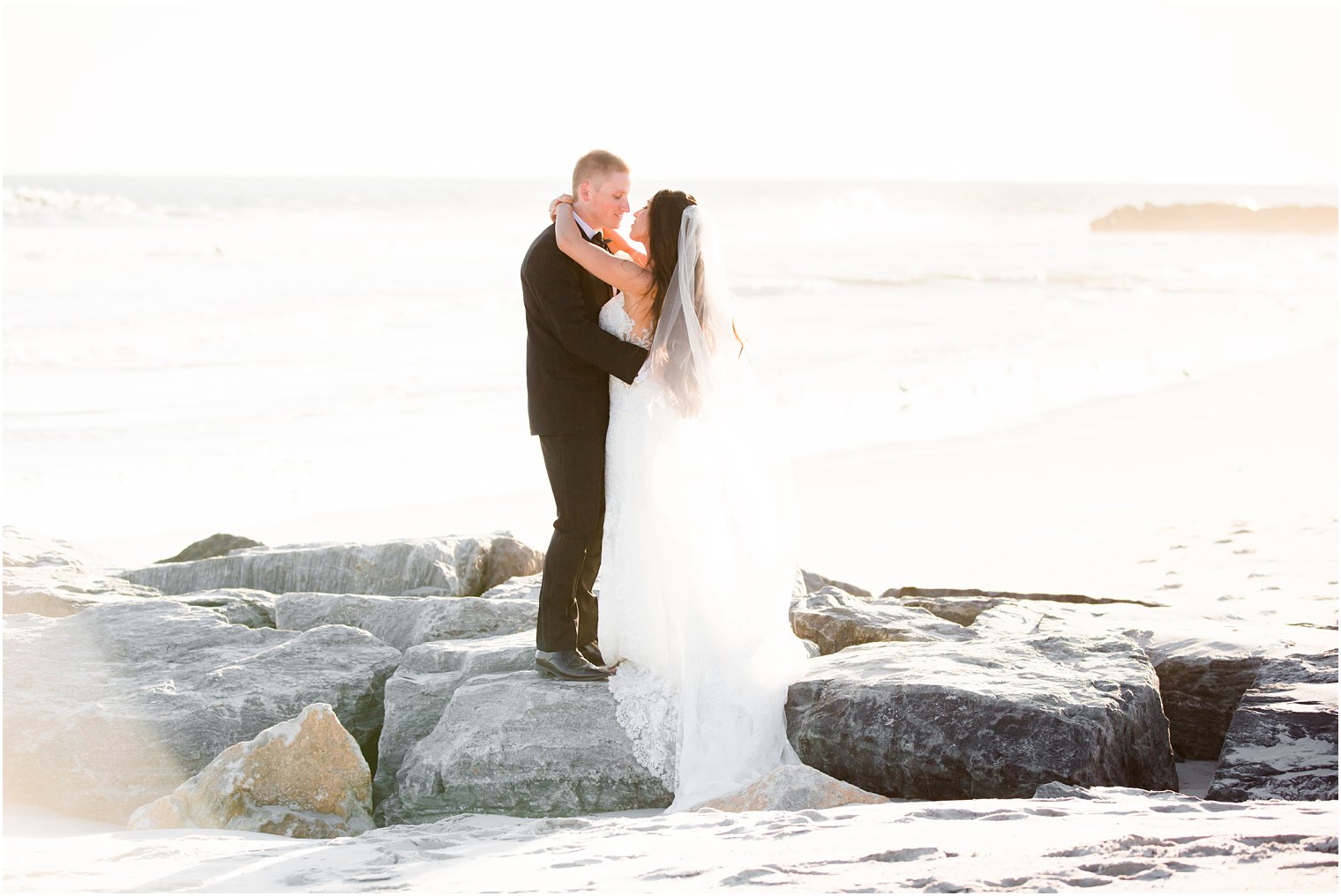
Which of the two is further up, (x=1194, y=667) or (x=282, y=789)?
(x=1194, y=667)

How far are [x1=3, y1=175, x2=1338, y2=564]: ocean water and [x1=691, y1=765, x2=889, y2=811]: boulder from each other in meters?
3.08

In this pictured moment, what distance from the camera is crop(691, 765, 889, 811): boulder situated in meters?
4.10

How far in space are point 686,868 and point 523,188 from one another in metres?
82.9

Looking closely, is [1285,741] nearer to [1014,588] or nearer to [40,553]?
[1014,588]

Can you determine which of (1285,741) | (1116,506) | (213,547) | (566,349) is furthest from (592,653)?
(1116,506)

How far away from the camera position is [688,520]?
4859 mm

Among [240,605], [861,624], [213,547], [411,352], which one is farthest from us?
[411,352]

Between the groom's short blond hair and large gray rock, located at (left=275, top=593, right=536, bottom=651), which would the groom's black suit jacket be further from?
large gray rock, located at (left=275, top=593, right=536, bottom=651)

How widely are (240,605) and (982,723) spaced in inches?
149

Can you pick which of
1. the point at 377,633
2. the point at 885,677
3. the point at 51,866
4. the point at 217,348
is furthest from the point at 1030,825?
the point at 217,348

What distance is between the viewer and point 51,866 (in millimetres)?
3463

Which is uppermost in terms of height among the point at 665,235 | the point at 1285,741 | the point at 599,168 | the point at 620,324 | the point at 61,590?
the point at 599,168

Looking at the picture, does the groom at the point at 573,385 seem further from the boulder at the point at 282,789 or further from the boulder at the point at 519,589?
the boulder at the point at 519,589

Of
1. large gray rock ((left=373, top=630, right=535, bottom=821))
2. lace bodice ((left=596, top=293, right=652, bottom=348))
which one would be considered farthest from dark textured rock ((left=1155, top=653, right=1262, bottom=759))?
large gray rock ((left=373, top=630, right=535, bottom=821))
